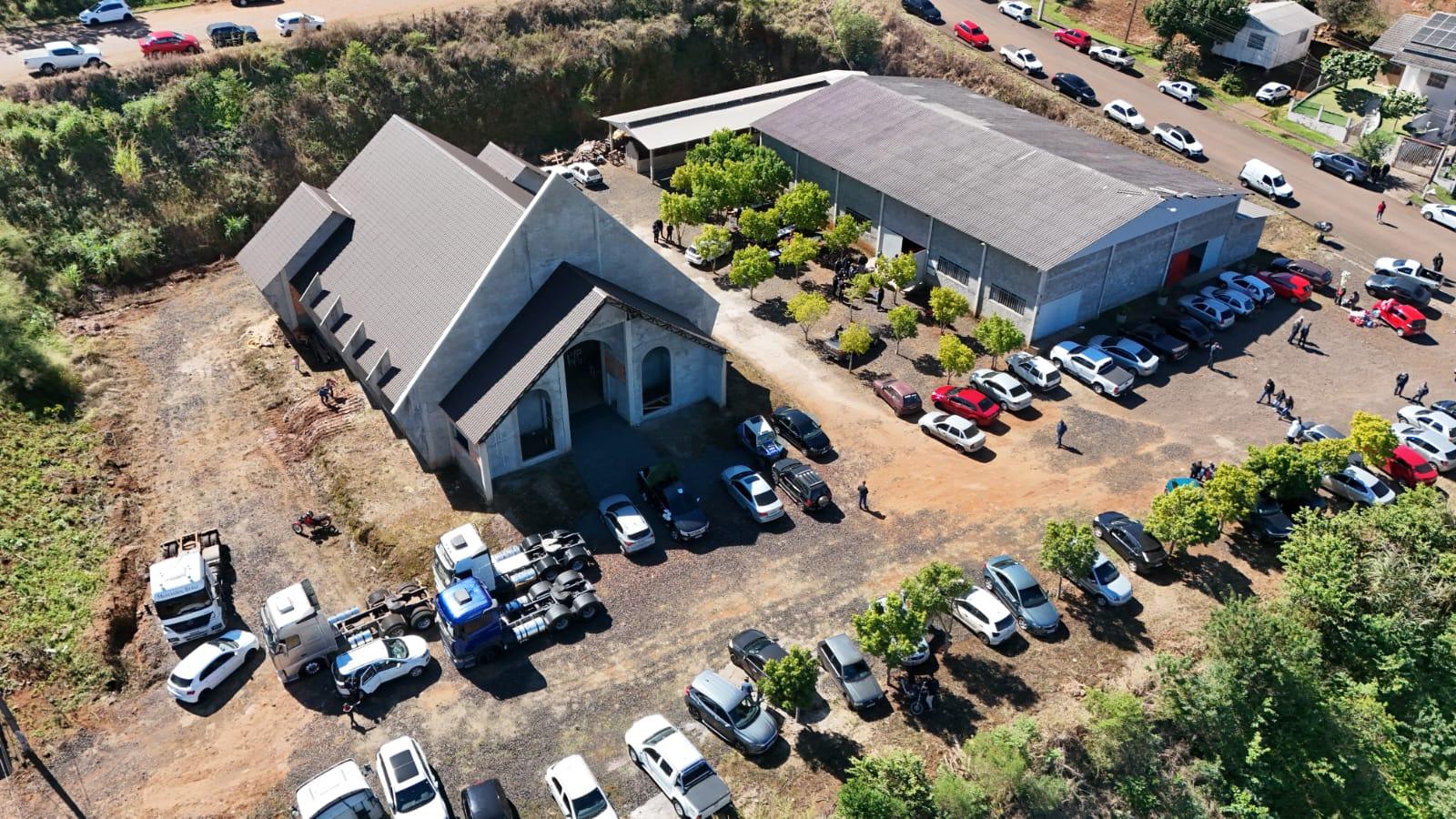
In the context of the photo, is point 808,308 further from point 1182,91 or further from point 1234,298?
point 1182,91

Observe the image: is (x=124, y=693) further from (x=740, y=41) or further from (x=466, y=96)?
(x=740, y=41)

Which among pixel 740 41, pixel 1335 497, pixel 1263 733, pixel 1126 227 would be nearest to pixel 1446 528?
pixel 1335 497

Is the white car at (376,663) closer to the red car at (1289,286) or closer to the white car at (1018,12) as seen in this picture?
the red car at (1289,286)

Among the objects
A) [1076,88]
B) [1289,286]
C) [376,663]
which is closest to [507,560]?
[376,663]

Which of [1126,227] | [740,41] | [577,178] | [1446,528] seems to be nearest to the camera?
[1446,528]

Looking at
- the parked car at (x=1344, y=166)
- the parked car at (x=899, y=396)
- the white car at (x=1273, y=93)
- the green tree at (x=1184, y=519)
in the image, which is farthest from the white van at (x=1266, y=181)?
the green tree at (x=1184, y=519)

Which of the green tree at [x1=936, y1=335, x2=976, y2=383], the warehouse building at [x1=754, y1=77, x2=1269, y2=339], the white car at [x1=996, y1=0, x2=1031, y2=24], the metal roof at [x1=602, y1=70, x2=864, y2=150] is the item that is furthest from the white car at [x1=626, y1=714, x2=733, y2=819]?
the white car at [x1=996, y1=0, x2=1031, y2=24]
